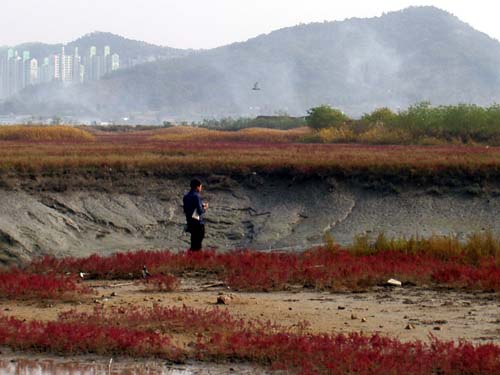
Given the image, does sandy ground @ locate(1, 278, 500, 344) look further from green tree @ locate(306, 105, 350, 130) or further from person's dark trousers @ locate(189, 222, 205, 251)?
green tree @ locate(306, 105, 350, 130)

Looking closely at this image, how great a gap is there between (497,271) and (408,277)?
1363mm

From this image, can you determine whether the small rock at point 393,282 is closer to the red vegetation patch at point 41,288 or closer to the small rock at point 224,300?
the small rock at point 224,300

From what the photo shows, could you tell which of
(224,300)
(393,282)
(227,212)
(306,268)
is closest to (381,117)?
(227,212)

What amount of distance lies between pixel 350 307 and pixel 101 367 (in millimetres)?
4300

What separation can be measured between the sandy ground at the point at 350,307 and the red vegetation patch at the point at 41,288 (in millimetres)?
271

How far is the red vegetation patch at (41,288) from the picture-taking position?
637 inches

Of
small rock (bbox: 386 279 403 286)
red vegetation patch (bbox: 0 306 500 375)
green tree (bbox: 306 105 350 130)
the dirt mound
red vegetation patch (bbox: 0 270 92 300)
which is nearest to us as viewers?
red vegetation patch (bbox: 0 306 500 375)

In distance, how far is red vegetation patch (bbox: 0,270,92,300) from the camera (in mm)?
16188

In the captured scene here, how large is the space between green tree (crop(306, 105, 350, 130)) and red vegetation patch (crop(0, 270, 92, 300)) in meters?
45.7

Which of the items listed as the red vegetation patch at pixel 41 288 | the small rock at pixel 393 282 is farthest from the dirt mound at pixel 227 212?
the small rock at pixel 393 282

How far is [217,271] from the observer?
1905 centimetres

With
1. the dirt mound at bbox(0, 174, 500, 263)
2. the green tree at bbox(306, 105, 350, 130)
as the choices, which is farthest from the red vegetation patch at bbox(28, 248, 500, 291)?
the green tree at bbox(306, 105, 350, 130)

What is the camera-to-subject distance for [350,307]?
15.3m

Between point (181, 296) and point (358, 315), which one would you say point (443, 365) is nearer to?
point (358, 315)
